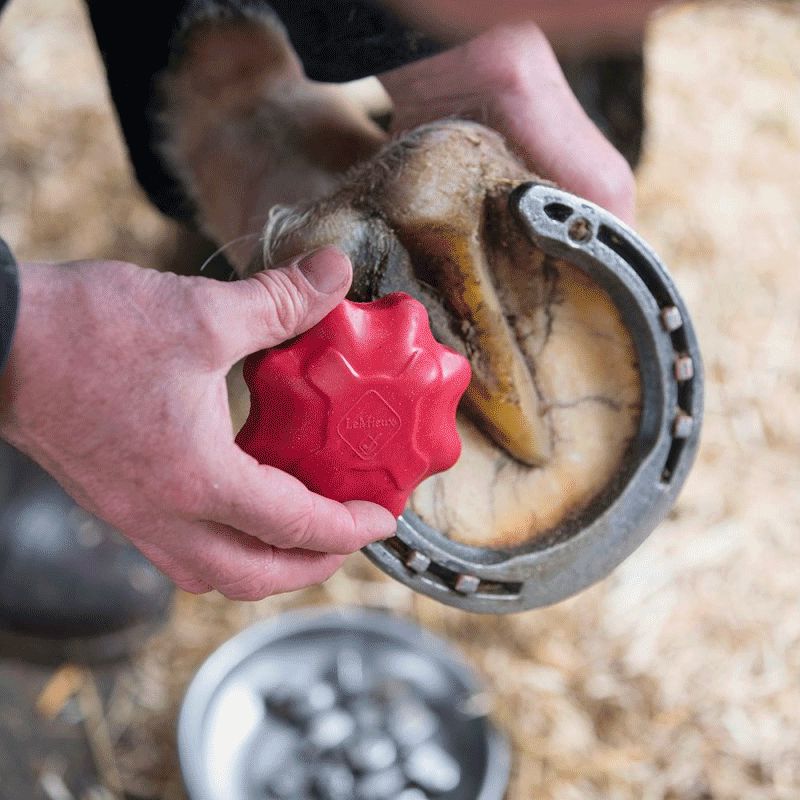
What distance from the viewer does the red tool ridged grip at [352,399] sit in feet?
2.21

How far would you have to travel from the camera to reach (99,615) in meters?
1.41

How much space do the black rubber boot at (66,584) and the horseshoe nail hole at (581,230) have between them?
2.98ft

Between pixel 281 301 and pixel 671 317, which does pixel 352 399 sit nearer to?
pixel 281 301

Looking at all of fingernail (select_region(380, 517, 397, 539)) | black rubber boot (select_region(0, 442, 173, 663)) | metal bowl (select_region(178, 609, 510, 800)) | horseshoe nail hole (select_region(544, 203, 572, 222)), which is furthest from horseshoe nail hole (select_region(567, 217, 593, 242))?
black rubber boot (select_region(0, 442, 173, 663))

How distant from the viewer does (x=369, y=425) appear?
0.68 m

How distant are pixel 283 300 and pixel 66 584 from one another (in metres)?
0.93

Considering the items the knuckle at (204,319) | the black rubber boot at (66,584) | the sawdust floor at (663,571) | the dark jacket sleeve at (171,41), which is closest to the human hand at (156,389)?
the knuckle at (204,319)

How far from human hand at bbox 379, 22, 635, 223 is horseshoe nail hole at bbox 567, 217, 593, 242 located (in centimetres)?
14

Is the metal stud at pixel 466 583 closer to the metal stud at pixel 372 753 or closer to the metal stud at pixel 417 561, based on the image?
the metal stud at pixel 417 561

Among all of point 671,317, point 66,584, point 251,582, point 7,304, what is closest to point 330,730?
point 66,584

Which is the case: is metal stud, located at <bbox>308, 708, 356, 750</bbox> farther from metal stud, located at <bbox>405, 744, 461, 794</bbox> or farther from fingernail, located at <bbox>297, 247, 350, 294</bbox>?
fingernail, located at <bbox>297, 247, 350, 294</bbox>

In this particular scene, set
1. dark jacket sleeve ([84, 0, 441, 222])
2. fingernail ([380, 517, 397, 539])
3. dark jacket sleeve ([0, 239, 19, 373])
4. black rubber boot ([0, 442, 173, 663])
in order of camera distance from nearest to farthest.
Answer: dark jacket sleeve ([0, 239, 19, 373])
fingernail ([380, 517, 397, 539])
dark jacket sleeve ([84, 0, 441, 222])
black rubber boot ([0, 442, 173, 663])

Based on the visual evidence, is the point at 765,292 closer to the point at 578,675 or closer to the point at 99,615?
the point at 578,675

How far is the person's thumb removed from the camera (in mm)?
629
